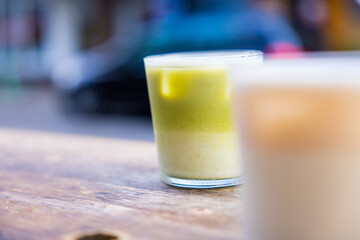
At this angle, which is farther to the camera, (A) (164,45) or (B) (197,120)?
(A) (164,45)

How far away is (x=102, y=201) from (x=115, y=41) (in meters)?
10.2

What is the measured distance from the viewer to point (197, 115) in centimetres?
78

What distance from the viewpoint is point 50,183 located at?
86 cm

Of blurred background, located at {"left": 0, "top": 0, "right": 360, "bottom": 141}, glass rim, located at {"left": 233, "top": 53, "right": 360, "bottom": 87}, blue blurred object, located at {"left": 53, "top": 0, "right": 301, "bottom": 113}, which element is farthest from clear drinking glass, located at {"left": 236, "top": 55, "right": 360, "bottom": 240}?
blue blurred object, located at {"left": 53, "top": 0, "right": 301, "bottom": 113}

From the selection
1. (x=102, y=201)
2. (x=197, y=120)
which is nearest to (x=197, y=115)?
(x=197, y=120)

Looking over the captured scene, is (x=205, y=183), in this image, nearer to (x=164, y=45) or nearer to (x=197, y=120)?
(x=197, y=120)

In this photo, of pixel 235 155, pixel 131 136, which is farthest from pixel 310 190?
pixel 131 136

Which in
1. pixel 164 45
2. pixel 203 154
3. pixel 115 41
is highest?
pixel 203 154

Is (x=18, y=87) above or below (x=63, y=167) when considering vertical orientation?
below

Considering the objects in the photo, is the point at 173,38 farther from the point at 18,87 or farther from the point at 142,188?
the point at 18,87

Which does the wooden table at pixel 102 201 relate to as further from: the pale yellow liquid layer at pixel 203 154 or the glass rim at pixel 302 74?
the glass rim at pixel 302 74

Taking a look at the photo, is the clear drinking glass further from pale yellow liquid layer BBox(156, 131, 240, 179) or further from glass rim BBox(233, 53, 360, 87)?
pale yellow liquid layer BBox(156, 131, 240, 179)

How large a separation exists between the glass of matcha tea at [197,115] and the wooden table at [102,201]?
0.03 metres

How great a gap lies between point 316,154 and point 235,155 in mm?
316
